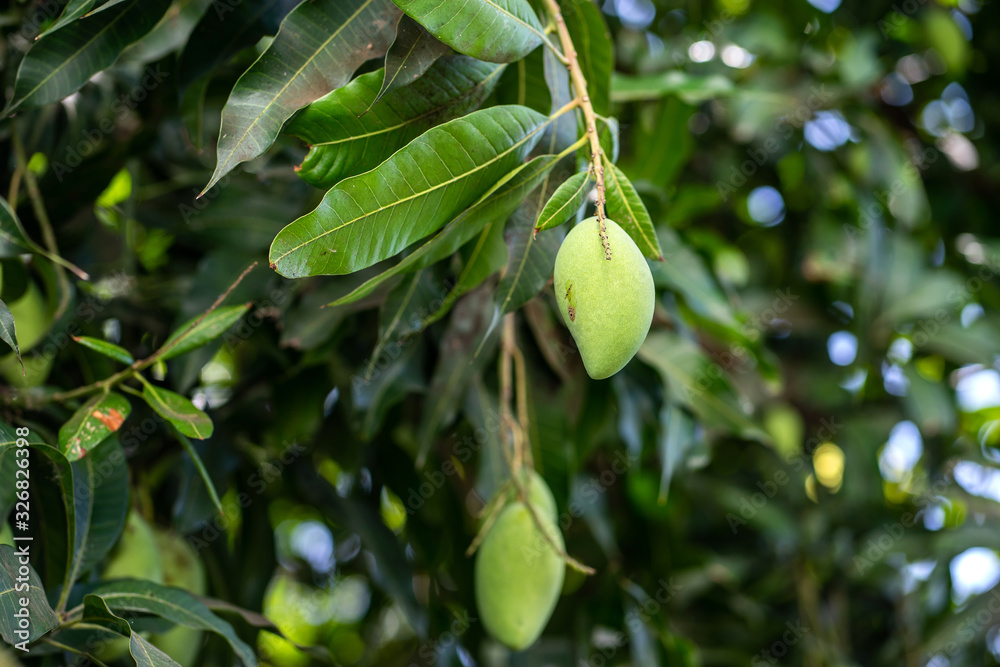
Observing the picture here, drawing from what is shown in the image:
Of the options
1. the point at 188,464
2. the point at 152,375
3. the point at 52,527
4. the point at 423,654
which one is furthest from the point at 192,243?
the point at 423,654

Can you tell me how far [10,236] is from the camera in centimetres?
69

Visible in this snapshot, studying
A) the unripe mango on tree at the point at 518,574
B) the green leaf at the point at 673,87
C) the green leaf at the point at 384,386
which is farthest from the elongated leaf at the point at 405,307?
the green leaf at the point at 673,87

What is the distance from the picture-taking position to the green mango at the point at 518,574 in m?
0.78

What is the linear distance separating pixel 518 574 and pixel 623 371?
1.22 feet

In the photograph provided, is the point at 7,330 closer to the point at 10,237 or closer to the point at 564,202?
the point at 10,237

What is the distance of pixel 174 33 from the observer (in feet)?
2.86

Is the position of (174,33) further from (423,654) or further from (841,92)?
(841,92)

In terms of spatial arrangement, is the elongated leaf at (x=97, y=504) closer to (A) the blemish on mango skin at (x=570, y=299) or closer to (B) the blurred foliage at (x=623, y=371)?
(B) the blurred foliage at (x=623, y=371)

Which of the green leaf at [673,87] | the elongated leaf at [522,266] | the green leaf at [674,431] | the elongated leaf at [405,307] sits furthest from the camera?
the green leaf at [673,87]

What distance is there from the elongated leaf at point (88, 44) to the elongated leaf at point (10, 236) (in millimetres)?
98

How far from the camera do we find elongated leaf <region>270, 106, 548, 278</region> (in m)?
0.51

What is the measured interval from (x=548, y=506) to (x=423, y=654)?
1.71ft

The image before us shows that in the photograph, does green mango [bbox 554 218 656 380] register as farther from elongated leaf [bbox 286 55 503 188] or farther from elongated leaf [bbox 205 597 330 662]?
elongated leaf [bbox 205 597 330 662]

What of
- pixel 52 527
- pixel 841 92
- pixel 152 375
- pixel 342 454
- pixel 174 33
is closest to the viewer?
pixel 52 527
